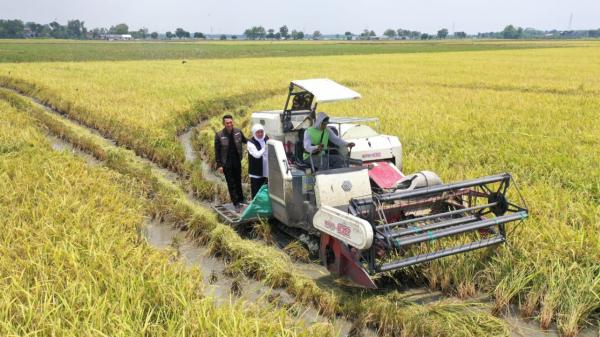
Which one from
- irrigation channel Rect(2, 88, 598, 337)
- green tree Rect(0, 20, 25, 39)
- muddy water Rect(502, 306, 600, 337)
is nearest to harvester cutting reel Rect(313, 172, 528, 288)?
irrigation channel Rect(2, 88, 598, 337)

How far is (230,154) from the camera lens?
24.1 ft

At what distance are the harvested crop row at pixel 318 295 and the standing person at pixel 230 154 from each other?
22.2 inches

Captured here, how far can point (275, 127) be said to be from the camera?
7113 millimetres

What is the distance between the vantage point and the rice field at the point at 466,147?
4551 millimetres

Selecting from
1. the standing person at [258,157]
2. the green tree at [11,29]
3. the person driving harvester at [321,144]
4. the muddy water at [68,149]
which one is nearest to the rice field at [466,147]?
the muddy water at [68,149]

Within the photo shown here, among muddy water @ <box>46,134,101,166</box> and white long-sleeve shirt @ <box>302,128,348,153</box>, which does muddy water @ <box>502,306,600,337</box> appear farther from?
muddy water @ <box>46,134,101,166</box>

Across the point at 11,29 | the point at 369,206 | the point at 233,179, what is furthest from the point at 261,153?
the point at 11,29

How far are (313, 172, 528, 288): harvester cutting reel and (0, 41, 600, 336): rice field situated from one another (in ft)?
0.94

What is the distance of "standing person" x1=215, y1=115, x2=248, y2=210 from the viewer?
7250 mm

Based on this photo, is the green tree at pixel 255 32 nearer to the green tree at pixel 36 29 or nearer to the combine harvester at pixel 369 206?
the green tree at pixel 36 29

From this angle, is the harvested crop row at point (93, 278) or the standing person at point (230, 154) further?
the standing person at point (230, 154)

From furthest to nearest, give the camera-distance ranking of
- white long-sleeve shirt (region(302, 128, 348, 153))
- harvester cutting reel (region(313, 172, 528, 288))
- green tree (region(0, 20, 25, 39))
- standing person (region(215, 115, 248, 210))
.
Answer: green tree (region(0, 20, 25, 39)) < standing person (region(215, 115, 248, 210)) < white long-sleeve shirt (region(302, 128, 348, 153)) < harvester cutting reel (region(313, 172, 528, 288))

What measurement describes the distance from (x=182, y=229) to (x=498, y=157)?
17.8ft

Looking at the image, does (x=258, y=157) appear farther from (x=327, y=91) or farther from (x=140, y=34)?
(x=140, y=34)
